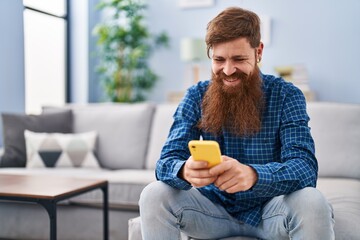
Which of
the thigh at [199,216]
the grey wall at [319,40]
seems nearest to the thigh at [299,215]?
the thigh at [199,216]

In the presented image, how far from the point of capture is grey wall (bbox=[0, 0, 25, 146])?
3377 mm

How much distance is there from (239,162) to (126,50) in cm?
336

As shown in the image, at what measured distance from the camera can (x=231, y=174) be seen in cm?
118

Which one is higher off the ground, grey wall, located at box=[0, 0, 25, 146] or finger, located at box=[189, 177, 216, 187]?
grey wall, located at box=[0, 0, 25, 146]

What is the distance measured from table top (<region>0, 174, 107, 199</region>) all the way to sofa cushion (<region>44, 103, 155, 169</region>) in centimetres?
82

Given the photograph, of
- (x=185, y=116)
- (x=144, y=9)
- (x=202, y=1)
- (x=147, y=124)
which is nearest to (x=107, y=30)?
(x=144, y=9)

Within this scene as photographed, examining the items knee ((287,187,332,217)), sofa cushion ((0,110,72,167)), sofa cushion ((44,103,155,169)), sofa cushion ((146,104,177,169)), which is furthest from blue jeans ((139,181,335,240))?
sofa cushion ((0,110,72,167))

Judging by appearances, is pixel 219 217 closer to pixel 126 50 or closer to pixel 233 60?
pixel 233 60

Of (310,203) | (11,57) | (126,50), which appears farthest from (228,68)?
(126,50)

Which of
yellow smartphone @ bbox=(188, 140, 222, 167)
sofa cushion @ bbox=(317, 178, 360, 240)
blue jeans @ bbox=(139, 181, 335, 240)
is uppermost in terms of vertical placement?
yellow smartphone @ bbox=(188, 140, 222, 167)

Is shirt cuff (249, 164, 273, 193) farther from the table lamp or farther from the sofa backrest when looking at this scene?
the table lamp

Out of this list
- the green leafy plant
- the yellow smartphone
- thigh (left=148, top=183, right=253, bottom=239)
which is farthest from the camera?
the green leafy plant

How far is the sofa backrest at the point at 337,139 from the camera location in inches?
91.9

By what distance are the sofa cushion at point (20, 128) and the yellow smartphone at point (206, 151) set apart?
75.6 inches
